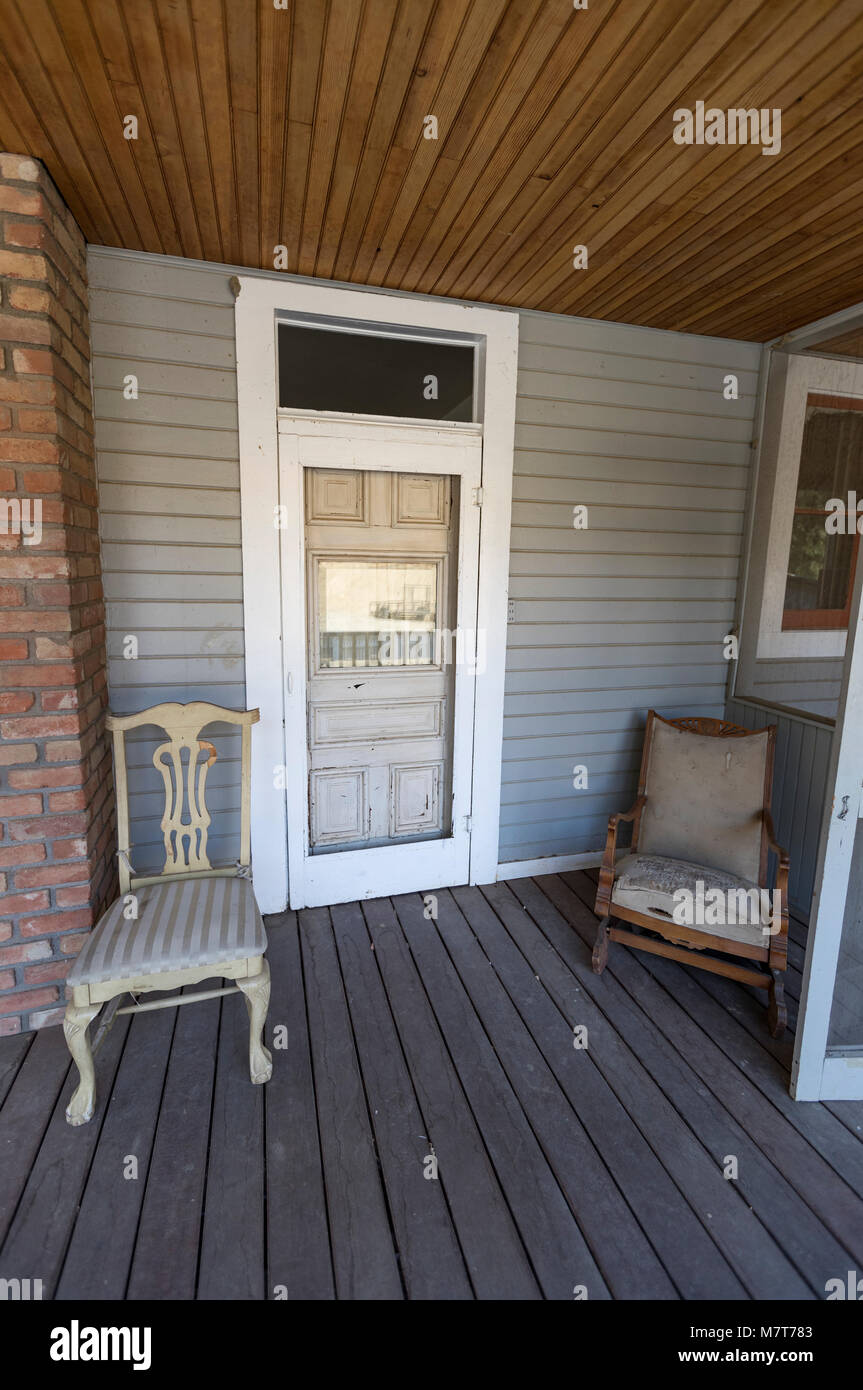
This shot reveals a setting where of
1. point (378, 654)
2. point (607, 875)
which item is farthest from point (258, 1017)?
point (378, 654)

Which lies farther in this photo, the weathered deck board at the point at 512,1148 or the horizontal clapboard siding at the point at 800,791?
the horizontal clapboard siding at the point at 800,791

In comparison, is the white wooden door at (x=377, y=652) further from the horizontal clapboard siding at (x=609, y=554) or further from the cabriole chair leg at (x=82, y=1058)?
the cabriole chair leg at (x=82, y=1058)

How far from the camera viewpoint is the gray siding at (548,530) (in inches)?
98.7

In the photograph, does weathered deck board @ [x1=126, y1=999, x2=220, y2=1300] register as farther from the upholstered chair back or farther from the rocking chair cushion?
the upholstered chair back

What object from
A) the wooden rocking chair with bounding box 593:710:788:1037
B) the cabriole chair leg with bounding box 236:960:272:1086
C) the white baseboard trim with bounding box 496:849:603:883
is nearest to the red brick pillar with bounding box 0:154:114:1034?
the cabriole chair leg with bounding box 236:960:272:1086

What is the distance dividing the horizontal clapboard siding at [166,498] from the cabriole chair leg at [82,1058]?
989mm

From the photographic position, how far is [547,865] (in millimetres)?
3465

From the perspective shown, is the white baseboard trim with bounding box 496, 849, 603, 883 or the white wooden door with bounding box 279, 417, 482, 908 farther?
the white baseboard trim with bounding box 496, 849, 603, 883

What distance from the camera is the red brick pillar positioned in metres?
1.93

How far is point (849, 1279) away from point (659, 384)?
3350 millimetres

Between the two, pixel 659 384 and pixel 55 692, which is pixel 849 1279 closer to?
pixel 55 692

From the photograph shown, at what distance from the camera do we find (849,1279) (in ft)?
5.00

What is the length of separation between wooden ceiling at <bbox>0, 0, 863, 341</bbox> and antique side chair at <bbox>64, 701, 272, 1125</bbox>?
169cm

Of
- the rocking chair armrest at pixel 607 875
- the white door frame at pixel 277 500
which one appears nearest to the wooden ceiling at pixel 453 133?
the white door frame at pixel 277 500
